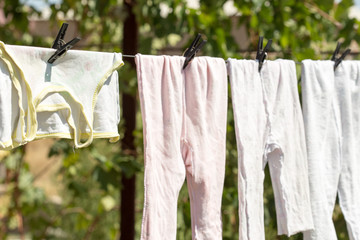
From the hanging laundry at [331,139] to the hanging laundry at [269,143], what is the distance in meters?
0.03

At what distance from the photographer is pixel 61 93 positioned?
1.05m

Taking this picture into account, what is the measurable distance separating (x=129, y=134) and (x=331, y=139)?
0.99 m

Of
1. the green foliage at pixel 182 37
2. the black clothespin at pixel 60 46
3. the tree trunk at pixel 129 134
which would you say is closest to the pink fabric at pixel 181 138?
the black clothespin at pixel 60 46

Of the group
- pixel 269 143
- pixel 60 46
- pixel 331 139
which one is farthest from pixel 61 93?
pixel 331 139

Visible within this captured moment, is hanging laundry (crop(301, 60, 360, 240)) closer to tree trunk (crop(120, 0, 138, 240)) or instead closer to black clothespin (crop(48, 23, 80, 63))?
black clothespin (crop(48, 23, 80, 63))

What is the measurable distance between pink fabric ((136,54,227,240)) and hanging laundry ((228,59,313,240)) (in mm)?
54

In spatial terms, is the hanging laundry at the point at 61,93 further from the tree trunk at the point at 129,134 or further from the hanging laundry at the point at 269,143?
the tree trunk at the point at 129,134

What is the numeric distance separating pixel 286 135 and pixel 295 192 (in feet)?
0.51

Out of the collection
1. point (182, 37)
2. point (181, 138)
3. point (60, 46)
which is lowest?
point (181, 138)

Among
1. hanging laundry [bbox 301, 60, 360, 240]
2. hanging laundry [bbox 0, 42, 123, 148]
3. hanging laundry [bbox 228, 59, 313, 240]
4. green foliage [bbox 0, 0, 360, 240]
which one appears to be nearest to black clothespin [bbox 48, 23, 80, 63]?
hanging laundry [bbox 0, 42, 123, 148]

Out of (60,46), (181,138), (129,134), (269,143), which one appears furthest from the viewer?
(129,134)

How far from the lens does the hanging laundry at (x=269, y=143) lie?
122cm

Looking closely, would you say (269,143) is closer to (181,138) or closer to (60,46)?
(181,138)

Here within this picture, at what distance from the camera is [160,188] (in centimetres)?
116
